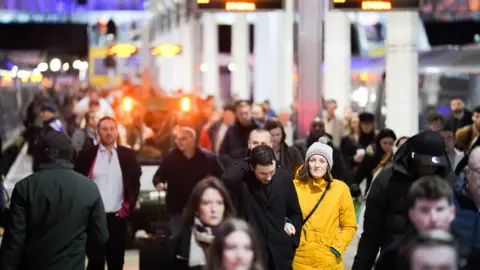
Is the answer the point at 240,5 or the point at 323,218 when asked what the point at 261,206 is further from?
the point at 240,5

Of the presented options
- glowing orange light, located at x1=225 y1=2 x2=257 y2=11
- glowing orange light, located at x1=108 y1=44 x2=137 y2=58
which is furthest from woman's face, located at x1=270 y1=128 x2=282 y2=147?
glowing orange light, located at x1=108 y1=44 x2=137 y2=58

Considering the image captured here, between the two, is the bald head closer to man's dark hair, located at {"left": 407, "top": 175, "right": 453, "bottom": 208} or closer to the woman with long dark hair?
the woman with long dark hair

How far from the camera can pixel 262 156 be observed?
30.3ft

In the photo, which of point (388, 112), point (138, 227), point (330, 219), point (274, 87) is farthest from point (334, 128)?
point (274, 87)

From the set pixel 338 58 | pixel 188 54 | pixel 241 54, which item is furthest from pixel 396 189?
pixel 188 54

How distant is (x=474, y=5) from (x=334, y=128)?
18094 mm

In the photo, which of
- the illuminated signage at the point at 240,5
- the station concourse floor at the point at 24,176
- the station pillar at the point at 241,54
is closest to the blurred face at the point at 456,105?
the station concourse floor at the point at 24,176

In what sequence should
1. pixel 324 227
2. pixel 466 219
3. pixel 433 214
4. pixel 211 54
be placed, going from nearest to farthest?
1. pixel 433 214
2. pixel 466 219
3. pixel 324 227
4. pixel 211 54

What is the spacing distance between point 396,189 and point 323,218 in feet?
5.74

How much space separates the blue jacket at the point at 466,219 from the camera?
683cm

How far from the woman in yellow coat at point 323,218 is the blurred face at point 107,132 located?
3.10 m

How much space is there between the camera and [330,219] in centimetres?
952

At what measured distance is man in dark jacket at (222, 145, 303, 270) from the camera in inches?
365

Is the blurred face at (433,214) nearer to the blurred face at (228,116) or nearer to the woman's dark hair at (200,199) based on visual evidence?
the woman's dark hair at (200,199)
